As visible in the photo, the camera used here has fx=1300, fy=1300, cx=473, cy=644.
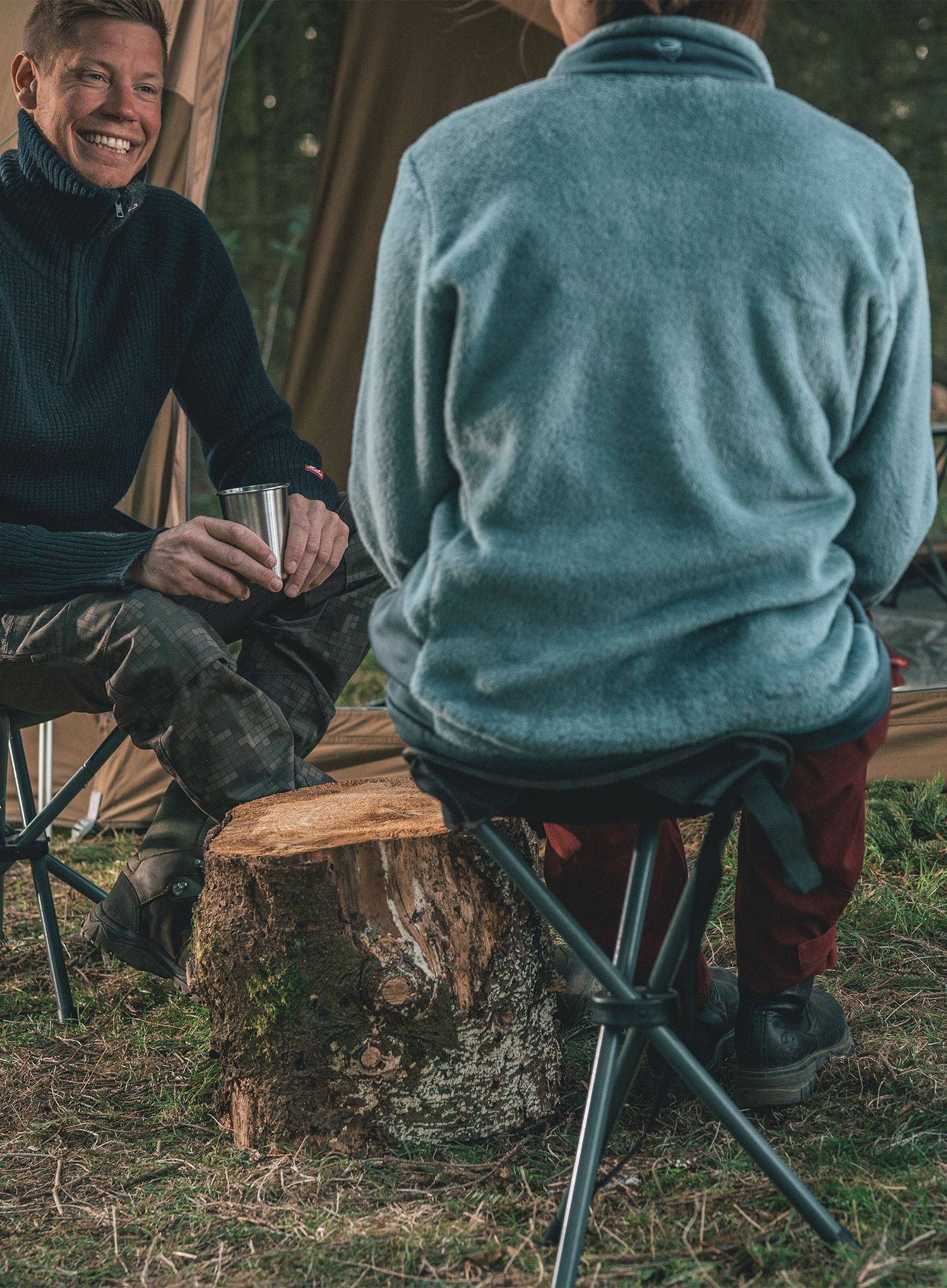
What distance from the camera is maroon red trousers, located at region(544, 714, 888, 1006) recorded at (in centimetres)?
147

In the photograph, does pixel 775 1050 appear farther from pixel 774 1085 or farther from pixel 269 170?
pixel 269 170

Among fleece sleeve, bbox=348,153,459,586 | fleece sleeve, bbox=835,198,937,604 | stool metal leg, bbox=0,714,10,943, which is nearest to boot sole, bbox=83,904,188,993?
stool metal leg, bbox=0,714,10,943

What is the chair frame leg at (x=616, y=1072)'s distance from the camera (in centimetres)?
131

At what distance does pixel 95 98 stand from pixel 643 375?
1531mm

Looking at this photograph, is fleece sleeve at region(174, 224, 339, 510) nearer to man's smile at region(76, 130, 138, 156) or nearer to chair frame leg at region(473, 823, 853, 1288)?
man's smile at region(76, 130, 138, 156)

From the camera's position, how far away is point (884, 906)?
7.89 ft

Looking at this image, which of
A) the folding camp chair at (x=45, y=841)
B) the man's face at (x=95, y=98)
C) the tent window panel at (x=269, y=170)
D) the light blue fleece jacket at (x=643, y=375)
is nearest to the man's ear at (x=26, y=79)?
the man's face at (x=95, y=98)

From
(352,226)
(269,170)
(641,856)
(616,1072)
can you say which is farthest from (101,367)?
(269,170)

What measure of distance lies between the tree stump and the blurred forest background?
2.06 metres

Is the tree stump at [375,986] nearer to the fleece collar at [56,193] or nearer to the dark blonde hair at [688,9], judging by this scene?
the dark blonde hair at [688,9]

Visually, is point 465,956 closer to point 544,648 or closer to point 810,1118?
point 810,1118

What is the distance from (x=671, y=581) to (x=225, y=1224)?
0.95m

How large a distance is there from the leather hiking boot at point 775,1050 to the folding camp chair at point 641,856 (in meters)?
0.33

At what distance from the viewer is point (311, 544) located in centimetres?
218
